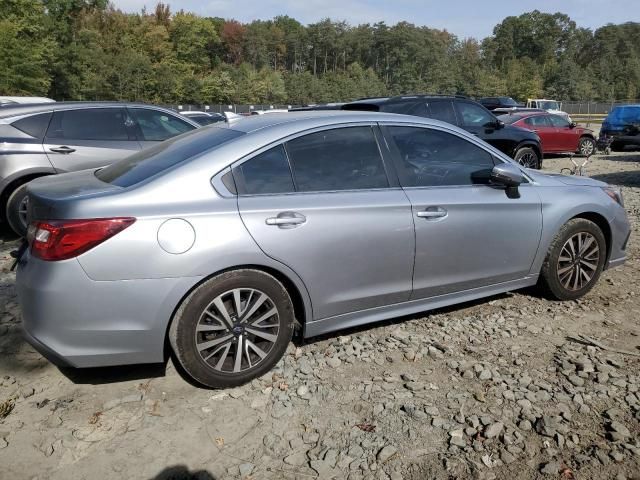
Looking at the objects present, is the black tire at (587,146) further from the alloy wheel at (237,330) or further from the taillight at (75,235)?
the taillight at (75,235)

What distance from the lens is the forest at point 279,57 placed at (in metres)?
57.4

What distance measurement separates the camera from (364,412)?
3.04 metres

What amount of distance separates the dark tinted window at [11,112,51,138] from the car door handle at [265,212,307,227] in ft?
16.0

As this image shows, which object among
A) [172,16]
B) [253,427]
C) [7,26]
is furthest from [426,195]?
[172,16]

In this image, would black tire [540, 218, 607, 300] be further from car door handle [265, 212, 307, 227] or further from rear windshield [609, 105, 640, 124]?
rear windshield [609, 105, 640, 124]

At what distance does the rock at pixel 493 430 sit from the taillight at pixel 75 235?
2143 mm

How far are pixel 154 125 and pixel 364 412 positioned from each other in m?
5.81

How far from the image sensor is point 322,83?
86500 millimetres

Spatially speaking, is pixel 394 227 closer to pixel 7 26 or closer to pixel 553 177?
pixel 553 177

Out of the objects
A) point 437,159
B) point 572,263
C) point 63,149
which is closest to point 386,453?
point 437,159

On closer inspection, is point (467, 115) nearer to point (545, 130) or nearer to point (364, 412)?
point (545, 130)

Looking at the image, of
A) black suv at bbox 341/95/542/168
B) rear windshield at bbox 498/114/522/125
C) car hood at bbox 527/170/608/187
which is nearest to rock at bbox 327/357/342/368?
car hood at bbox 527/170/608/187

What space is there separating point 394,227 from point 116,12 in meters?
89.8

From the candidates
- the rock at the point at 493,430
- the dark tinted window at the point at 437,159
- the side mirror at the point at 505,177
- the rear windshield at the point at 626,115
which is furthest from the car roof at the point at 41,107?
the rear windshield at the point at 626,115
